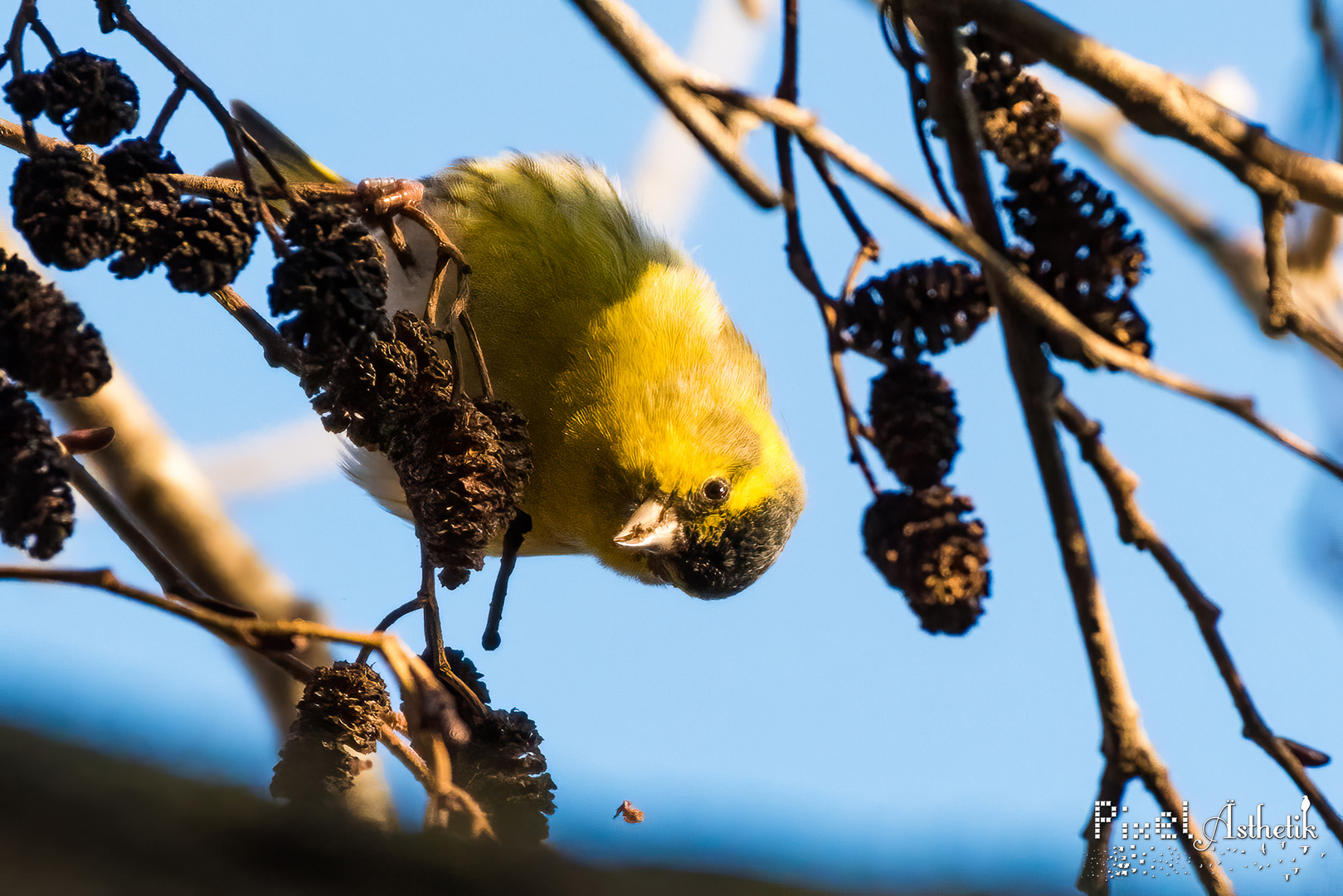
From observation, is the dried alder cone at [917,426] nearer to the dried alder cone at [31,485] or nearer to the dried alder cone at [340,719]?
the dried alder cone at [340,719]

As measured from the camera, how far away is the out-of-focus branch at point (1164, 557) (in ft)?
3.87

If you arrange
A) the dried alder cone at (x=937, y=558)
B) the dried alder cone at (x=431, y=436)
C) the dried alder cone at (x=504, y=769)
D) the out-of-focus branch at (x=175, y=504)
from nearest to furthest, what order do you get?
the dried alder cone at (x=937, y=558)
the dried alder cone at (x=504, y=769)
the dried alder cone at (x=431, y=436)
the out-of-focus branch at (x=175, y=504)

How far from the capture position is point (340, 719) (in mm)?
1537

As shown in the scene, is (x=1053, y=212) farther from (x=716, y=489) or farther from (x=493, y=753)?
(x=716, y=489)

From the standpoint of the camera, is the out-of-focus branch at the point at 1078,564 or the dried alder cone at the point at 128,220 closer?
the out-of-focus branch at the point at 1078,564

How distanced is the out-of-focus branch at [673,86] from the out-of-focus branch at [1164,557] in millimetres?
414

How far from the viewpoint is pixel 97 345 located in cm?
126

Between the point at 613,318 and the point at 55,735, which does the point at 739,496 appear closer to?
the point at 613,318

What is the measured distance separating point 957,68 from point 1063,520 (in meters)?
0.51

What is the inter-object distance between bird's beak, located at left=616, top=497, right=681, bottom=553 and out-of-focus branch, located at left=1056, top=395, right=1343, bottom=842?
1680 mm

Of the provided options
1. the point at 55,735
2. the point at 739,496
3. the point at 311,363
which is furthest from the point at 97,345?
the point at 739,496

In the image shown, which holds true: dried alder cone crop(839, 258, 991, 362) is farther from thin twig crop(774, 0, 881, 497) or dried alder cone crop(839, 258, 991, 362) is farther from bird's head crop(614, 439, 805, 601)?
bird's head crop(614, 439, 805, 601)

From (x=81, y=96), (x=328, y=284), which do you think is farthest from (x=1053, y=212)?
Result: (x=81, y=96)

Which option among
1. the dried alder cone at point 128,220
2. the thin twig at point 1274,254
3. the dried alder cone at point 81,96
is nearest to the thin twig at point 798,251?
the thin twig at point 1274,254
